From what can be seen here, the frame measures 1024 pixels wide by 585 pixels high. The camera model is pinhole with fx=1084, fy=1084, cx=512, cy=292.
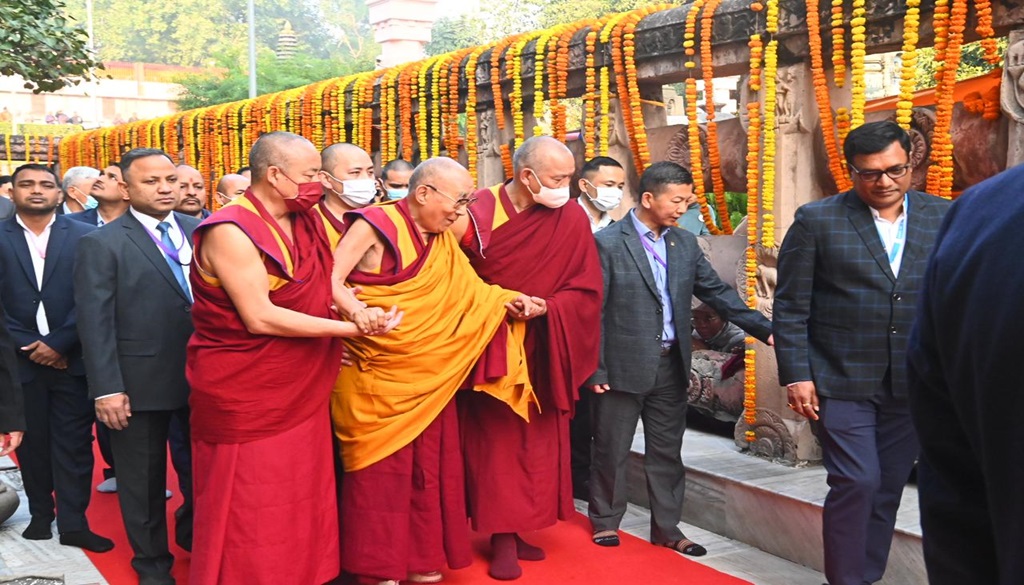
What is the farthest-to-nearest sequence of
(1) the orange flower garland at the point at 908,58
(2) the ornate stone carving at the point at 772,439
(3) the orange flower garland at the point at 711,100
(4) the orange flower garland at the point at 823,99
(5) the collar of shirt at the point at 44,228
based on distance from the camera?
(3) the orange flower garland at the point at 711,100
(2) the ornate stone carving at the point at 772,439
(5) the collar of shirt at the point at 44,228
(4) the orange flower garland at the point at 823,99
(1) the orange flower garland at the point at 908,58

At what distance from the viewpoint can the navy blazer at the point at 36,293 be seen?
4707mm

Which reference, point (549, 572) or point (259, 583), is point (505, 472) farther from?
point (259, 583)

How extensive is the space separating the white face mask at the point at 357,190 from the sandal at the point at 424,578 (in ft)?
5.04

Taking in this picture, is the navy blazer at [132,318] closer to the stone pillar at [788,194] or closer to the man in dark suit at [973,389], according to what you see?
the stone pillar at [788,194]

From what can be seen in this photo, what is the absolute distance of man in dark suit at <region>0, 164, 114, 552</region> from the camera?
466 centimetres

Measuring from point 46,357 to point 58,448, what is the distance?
0.40 metres

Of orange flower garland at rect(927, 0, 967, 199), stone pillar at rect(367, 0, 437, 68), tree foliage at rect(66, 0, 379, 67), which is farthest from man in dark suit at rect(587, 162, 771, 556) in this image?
tree foliage at rect(66, 0, 379, 67)

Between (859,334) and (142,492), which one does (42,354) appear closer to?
(142,492)

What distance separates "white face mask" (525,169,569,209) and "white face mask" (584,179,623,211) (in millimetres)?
591

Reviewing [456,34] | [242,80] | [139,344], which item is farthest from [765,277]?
[456,34]

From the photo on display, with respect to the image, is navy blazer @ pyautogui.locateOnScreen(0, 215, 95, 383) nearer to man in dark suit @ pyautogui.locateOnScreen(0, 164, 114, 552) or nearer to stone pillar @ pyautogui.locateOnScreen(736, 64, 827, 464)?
man in dark suit @ pyautogui.locateOnScreen(0, 164, 114, 552)

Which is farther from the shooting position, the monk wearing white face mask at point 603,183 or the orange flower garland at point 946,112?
the monk wearing white face mask at point 603,183

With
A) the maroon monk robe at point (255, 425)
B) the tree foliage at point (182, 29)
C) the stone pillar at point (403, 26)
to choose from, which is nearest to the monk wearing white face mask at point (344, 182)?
the maroon monk robe at point (255, 425)

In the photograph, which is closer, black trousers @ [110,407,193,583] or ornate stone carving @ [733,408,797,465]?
black trousers @ [110,407,193,583]
